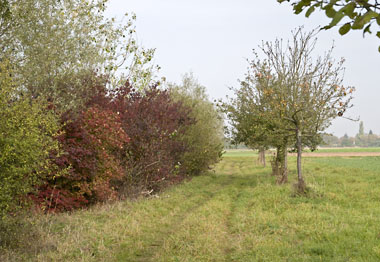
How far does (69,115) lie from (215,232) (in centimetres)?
765

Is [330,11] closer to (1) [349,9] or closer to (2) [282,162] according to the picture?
(1) [349,9]

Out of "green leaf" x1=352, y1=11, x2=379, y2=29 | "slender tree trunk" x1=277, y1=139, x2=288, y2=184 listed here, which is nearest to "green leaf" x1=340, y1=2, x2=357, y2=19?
"green leaf" x1=352, y1=11, x2=379, y2=29

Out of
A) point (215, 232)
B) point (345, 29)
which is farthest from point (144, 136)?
point (345, 29)

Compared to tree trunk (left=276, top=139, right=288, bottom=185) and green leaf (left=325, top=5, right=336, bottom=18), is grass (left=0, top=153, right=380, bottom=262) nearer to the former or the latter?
green leaf (left=325, top=5, right=336, bottom=18)

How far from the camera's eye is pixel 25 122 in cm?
879

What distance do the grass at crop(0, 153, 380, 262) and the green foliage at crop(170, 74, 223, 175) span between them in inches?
498

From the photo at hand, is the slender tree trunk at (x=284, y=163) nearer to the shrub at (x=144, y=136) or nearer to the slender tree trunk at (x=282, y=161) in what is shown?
the slender tree trunk at (x=282, y=161)

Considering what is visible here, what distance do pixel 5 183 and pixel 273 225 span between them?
8343 millimetres

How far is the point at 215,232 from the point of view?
1080 cm

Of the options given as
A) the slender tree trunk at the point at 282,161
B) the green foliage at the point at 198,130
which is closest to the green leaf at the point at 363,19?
the slender tree trunk at the point at 282,161

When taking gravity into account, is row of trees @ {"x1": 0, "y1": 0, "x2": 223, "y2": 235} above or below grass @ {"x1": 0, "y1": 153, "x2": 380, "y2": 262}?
above

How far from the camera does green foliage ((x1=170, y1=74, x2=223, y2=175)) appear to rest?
2873 cm

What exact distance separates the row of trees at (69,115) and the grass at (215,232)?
1.39m

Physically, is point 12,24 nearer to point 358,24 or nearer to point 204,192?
point 358,24
